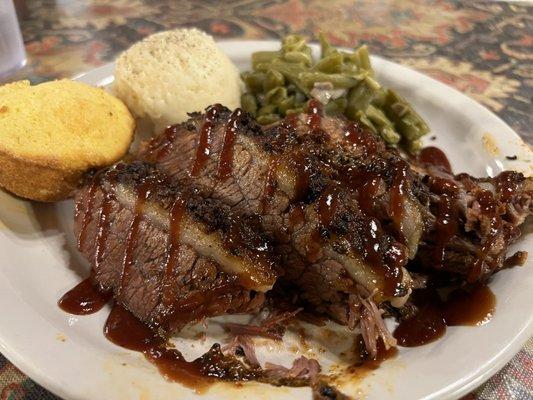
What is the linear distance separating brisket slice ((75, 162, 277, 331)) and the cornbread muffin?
16.1 inches

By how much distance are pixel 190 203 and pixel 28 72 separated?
11.9ft

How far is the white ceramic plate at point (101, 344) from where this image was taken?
2.20 meters

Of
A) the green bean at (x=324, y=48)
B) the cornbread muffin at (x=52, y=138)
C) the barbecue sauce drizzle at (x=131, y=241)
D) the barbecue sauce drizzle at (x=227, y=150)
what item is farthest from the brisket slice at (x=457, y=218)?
the green bean at (x=324, y=48)

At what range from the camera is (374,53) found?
5.93 m

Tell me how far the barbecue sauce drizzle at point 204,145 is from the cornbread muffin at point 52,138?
0.67m

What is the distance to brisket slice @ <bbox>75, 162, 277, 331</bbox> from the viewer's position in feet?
8.16

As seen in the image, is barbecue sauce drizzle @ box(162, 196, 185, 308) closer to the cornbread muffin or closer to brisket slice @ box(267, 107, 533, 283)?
brisket slice @ box(267, 107, 533, 283)

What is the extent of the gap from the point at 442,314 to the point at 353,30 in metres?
4.55

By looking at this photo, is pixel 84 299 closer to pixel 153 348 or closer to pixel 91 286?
pixel 91 286

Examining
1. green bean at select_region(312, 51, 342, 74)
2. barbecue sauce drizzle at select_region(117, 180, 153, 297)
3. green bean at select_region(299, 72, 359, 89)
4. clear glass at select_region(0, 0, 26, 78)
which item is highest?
green bean at select_region(312, 51, 342, 74)

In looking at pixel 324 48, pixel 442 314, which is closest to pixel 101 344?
pixel 442 314

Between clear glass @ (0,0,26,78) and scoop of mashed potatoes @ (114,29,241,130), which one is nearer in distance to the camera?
scoop of mashed potatoes @ (114,29,241,130)

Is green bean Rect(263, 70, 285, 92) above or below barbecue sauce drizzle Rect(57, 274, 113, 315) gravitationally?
above

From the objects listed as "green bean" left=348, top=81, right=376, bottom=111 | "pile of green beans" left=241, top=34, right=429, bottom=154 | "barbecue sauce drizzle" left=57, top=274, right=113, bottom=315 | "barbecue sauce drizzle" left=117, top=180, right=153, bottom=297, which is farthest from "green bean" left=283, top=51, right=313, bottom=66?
"barbecue sauce drizzle" left=57, top=274, right=113, bottom=315
